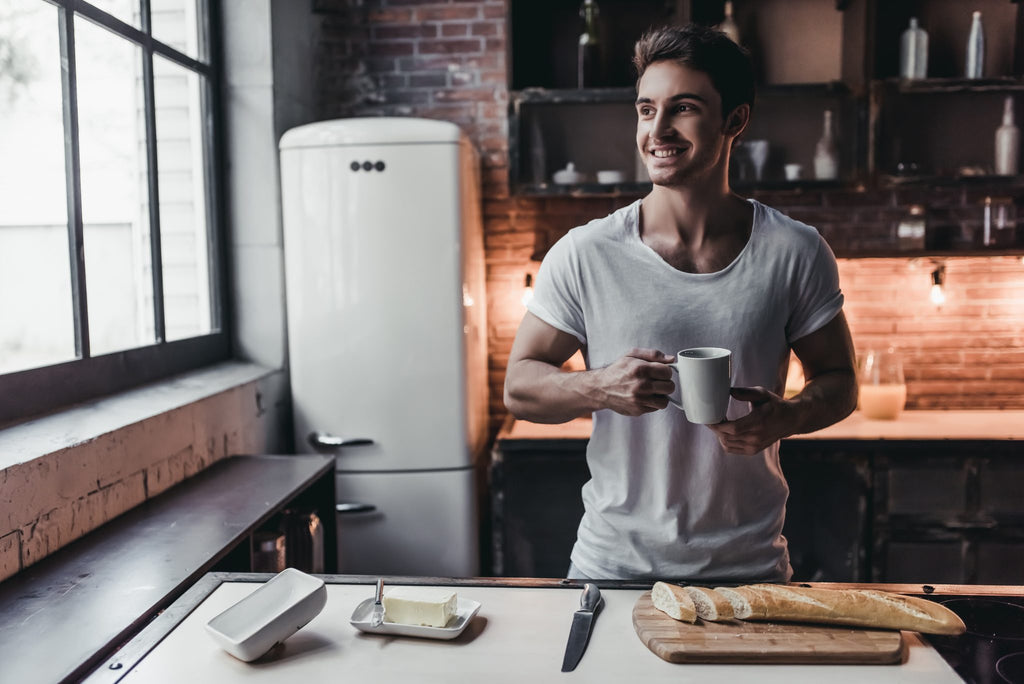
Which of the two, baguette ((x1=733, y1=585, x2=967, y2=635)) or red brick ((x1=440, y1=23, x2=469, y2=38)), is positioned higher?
red brick ((x1=440, y1=23, x2=469, y2=38))

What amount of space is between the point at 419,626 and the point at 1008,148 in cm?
302

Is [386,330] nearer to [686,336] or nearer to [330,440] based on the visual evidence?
[330,440]

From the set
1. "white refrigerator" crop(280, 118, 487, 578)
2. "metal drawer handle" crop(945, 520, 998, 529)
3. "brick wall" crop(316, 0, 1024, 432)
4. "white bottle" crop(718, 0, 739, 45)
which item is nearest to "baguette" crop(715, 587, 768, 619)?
"white refrigerator" crop(280, 118, 487, 578)

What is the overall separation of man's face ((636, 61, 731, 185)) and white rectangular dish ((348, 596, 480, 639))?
31.3 inches

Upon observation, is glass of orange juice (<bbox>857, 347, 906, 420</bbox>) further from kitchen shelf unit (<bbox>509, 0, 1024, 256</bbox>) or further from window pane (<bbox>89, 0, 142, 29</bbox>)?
window pane (<bbox>89, 0, 142, 29</bbox>)

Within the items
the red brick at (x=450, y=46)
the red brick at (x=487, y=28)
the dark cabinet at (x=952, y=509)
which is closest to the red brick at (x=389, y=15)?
the red brick at (x=450, y=46)

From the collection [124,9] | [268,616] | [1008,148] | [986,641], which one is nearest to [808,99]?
[1008,148]

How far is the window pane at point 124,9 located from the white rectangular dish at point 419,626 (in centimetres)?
197

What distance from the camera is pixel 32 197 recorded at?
→ 6.70 feet

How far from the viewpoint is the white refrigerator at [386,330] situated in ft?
9.34

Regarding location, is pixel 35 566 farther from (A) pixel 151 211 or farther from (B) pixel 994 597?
(B) pixel 994 597

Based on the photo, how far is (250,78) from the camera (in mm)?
3027

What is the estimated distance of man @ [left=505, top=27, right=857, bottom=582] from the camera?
143 cm

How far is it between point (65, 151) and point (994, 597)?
89.2 inches
